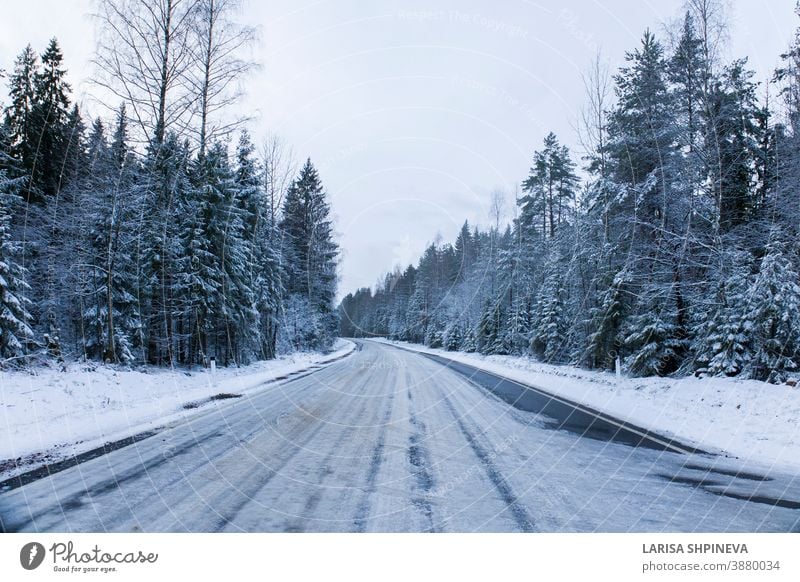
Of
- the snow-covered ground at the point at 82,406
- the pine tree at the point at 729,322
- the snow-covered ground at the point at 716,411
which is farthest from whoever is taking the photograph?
the pine tree at the point at 729,322

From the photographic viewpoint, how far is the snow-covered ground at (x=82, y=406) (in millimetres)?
6086

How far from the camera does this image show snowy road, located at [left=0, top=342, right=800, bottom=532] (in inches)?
136

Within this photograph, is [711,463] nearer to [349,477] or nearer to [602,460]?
[602,460]

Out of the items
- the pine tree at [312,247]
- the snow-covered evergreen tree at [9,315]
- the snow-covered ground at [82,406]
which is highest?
the pine tree at [312,247]

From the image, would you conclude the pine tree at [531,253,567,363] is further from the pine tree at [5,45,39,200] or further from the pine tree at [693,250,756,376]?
the pine tree at [5,45,39,200]

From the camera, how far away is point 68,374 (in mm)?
10766

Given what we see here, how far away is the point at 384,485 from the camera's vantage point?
4316mm

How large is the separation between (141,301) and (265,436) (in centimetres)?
1371

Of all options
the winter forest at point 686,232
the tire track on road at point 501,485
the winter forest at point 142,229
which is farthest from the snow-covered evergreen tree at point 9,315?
the winter forest at point 686,232

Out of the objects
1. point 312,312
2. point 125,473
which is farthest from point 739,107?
point 312,312

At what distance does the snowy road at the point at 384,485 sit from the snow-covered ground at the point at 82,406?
1.02 meters

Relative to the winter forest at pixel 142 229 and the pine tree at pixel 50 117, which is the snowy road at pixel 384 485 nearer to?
the winter forest at pixel 142 229

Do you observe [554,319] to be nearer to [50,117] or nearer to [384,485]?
[384,485]

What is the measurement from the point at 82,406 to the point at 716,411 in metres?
13.2
